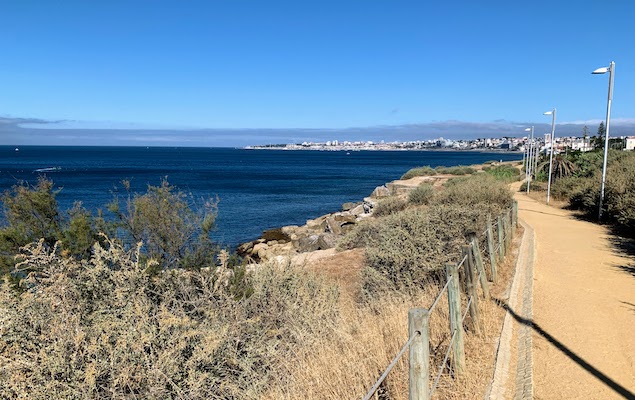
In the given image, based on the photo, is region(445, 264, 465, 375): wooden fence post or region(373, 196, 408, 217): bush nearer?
region(445, 264, 465, 375): wooden fence post

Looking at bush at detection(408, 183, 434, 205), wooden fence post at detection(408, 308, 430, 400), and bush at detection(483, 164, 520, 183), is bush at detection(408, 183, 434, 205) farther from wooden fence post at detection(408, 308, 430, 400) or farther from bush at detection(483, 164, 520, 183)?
wooden fence post at detection(408, 308, 430, 400)

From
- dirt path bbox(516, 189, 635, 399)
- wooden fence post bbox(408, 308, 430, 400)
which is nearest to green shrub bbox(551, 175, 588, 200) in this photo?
dirt path bbox(516, 189, 635, 399)

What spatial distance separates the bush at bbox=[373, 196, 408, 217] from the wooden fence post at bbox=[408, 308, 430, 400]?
17.0 m

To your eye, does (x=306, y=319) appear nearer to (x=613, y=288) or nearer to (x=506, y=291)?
(x=506, y=291)

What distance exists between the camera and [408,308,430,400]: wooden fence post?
3.23 m

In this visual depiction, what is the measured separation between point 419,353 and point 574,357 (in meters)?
3.48

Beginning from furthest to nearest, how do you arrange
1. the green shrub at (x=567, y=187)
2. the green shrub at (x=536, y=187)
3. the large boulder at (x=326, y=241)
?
the green shrub at (x=536, y=187) < the green shrub at (x=567, y=187) < the large boulder at (x=326, y=241)

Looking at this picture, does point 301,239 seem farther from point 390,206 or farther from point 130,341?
point 130,341

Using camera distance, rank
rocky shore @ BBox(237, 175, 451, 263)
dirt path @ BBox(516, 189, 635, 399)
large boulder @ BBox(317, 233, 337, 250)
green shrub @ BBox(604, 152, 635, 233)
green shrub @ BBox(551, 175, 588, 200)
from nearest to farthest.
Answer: dirt path @ BBox(516, 189, 635, 399) → green shrub @ BBox(604, 152, 635, 233) → large boulder @ BBox(317, 233, 337, 250) → rocky shore @ BBox(237, 175, 451, 263) → green shrub @ BBox(551, 175, 588, 200)

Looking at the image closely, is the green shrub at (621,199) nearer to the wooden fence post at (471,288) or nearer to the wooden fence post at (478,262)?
the wooden fence post at (478,262)

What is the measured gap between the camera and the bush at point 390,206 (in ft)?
67.1

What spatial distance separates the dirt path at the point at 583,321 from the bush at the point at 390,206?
26.1ft

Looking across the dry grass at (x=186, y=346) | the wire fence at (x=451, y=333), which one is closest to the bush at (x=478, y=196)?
the wire fence at (x=451, y=333)

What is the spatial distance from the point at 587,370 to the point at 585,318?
6.46 feet
